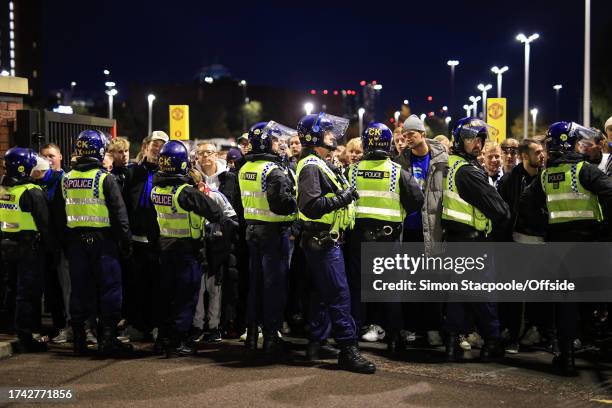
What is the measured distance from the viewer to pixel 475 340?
869 centimetres

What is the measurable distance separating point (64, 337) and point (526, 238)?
18.1 feet

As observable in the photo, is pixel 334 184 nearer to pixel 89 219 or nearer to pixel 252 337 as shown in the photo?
pixel 252 337

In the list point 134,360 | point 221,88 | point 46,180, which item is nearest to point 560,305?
point 134,360

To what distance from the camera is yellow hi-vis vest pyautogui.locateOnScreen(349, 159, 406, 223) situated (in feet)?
25.6

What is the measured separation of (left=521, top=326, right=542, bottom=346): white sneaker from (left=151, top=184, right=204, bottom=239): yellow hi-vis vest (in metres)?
3.98

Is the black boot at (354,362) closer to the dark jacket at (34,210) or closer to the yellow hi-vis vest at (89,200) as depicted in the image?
the yellow hi-vis vest at (89,200)

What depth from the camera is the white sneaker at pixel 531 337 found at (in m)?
8.71

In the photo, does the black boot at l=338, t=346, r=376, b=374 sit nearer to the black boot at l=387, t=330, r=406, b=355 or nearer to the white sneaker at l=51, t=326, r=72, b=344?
the black boot at l=387, t=330, r=406, b=355

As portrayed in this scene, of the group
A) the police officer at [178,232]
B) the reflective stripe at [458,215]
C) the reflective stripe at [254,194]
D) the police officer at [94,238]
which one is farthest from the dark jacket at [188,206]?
the reflective stripe at [458,215]

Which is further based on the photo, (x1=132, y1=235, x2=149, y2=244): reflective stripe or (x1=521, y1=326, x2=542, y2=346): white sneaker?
(x1=132, y1=235, x2=149, y2=244): reflective stripe

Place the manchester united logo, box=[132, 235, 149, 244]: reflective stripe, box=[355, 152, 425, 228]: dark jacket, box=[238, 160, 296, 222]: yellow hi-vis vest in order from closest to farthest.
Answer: box=[355, 152, 425, 228]: dark jacket → box=[238, 160, 296, 222]: yellow hi-vis vest → box=[132, 235, 149, 244]: reflective stripe → the manchester united logo

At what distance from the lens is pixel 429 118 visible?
9756cm

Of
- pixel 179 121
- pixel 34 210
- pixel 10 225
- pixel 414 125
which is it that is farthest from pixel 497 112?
pixel 10 225

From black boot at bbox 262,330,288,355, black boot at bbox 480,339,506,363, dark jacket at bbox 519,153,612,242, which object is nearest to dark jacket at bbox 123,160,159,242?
black boot at bbox 262,330,288,355
